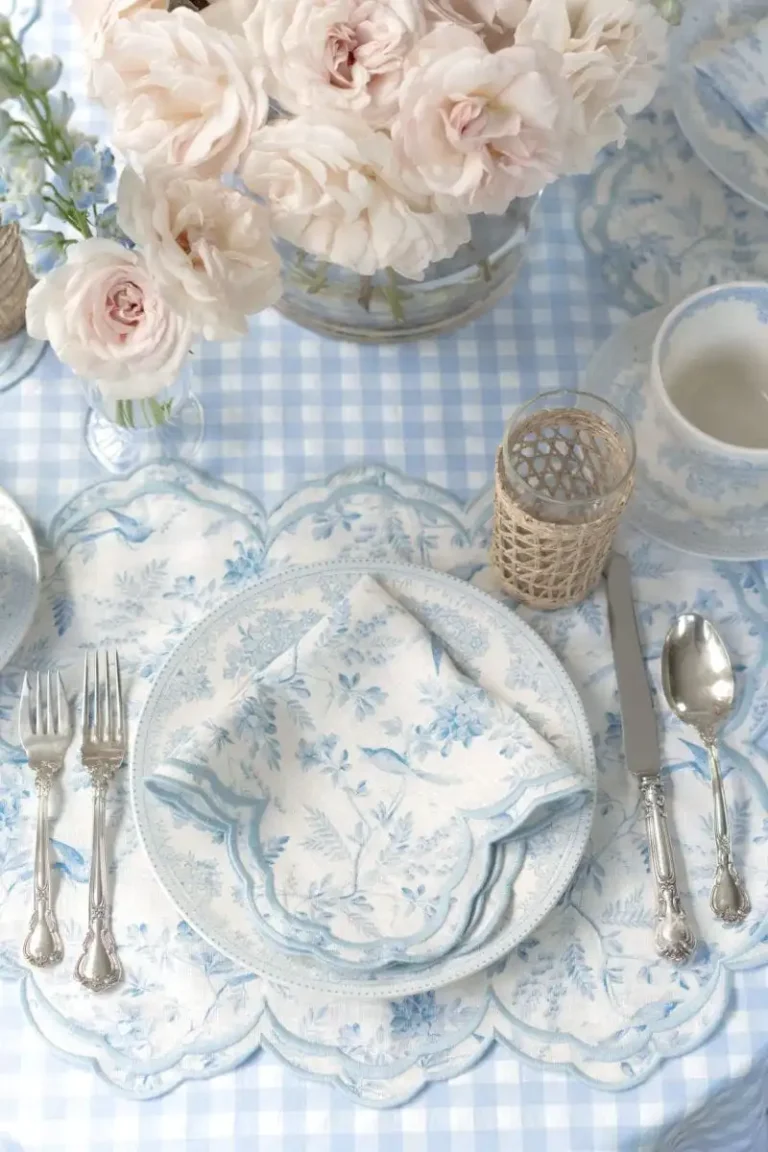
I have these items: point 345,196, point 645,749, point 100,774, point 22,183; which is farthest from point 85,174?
point 645,749

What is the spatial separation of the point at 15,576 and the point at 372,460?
27cm

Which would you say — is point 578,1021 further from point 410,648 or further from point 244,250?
point 244,250

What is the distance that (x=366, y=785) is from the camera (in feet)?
2.43

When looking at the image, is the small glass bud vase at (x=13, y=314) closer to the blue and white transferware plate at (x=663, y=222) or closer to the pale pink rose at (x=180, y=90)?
the pale pink rose at (x=180, y=90)

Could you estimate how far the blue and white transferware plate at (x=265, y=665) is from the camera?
70cm

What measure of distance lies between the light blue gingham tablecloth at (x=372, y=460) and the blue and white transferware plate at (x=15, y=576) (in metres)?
0.02

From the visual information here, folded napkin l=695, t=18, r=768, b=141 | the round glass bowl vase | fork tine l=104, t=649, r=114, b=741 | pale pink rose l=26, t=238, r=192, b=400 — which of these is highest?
folded napkin l=695, t=18, r=768, b=141

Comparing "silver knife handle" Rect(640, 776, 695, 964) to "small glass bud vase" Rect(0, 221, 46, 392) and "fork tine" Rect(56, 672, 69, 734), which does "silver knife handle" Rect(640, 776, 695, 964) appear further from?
"small glass bud vase" Rect(0, 221, 46, 392)

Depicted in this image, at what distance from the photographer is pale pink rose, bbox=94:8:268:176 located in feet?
1.82

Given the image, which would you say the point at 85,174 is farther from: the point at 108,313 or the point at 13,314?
the point at 13,314

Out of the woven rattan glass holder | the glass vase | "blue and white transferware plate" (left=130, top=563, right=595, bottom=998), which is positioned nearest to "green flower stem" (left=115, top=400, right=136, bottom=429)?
the glass vase

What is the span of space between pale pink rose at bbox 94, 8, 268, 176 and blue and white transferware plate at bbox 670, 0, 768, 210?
49 cm

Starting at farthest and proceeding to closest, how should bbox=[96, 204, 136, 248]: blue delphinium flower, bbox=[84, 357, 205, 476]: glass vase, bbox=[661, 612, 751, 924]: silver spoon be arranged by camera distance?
bbox=[84, 357, 205, 476]: glass vase → bbox=[661, 612, 751, 924]: silver spoon → bbox=[96, 204, 136, 248]: blue delphinium flower

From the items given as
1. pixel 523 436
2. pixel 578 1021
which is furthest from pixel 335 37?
pixel 578 1021
